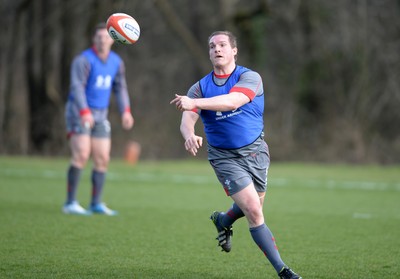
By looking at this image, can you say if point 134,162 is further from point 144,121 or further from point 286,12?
point 286,12

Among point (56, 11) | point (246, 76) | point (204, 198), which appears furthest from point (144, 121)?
point (246, 76)

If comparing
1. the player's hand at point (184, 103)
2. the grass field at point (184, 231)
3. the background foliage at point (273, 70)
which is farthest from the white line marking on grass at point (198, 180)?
the player's hand at point (184, 103)

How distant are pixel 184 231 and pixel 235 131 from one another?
297 centimetres

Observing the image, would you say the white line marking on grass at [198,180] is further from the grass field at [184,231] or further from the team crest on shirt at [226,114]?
the team crest on shirt at [226,114]

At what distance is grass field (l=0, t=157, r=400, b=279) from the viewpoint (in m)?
6.80

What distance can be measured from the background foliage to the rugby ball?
16.3 m

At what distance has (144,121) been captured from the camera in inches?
1051

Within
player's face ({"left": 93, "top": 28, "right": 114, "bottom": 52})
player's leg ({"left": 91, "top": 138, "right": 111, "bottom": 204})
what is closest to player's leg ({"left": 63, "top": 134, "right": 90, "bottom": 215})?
player's leg ({"left": 91, "top": 138, "right": 111, "bottom": 204})

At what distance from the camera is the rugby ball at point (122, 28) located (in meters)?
7.56

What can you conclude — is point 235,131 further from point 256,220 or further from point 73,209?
point 73,209

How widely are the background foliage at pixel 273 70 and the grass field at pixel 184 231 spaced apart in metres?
7.40

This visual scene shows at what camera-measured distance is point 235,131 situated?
663cm

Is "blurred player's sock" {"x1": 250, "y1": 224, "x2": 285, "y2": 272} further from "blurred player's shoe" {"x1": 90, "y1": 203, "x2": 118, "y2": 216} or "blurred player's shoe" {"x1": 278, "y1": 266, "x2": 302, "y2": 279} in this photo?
"blurred player's shoe" {"x1": 90, "y1": 203, "x2": 118, "y2": 216}

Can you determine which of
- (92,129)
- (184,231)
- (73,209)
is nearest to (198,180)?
(92,129)
